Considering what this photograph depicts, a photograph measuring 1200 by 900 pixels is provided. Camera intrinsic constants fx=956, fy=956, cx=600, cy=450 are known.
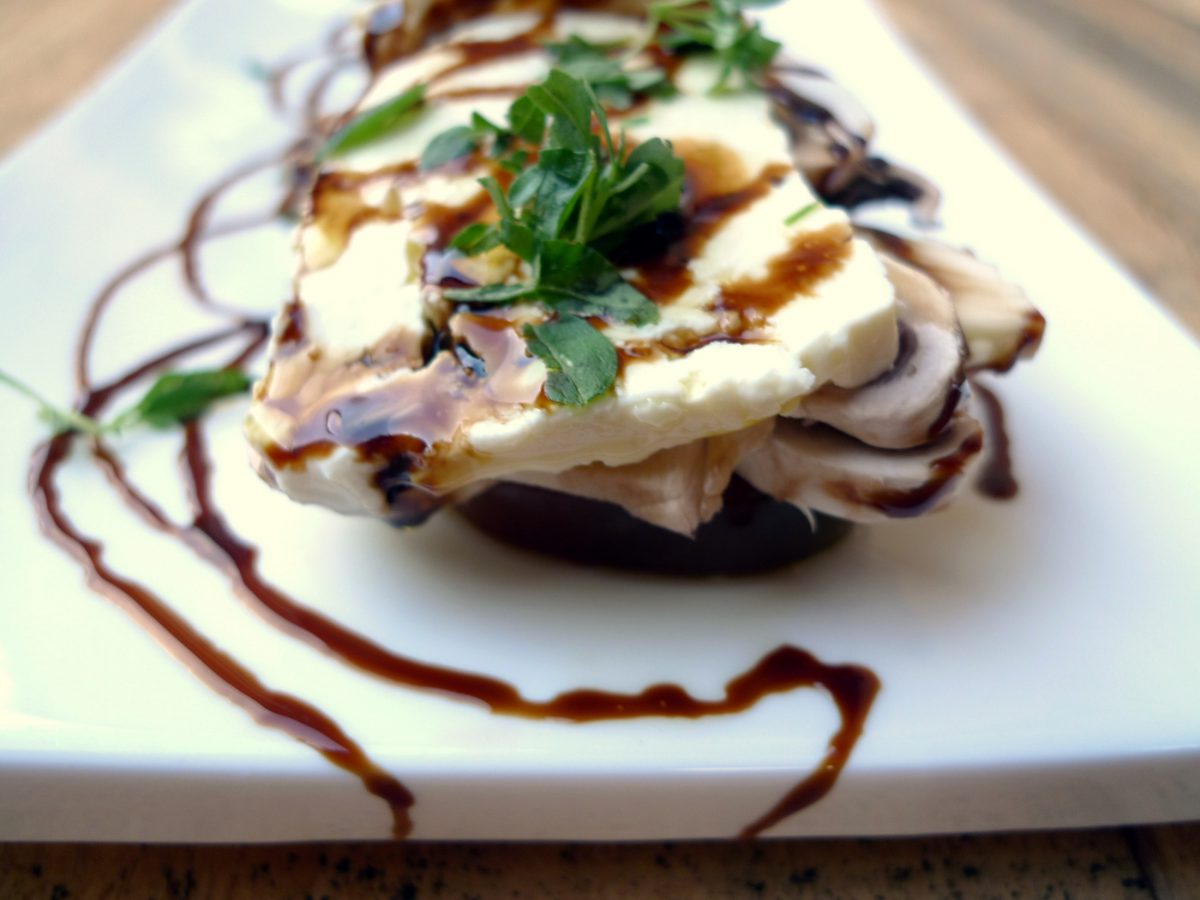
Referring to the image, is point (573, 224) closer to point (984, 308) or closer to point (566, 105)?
point (566, 105)

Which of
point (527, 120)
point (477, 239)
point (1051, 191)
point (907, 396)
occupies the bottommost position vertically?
point (1051, 191)

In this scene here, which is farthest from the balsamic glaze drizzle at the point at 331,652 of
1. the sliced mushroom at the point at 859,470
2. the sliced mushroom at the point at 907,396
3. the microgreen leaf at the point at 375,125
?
the microgreen leaf at the point at 375,125

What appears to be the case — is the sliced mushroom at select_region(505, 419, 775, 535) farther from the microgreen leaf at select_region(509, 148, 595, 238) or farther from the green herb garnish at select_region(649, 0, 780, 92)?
the green herb garnish at select_region(649, 0, 780, 92)

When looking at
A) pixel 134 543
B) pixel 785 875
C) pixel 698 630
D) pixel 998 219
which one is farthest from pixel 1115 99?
pixel 134 543

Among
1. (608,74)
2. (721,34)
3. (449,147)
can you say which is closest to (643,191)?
(449,147)

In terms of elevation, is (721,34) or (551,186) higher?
(721,34)
